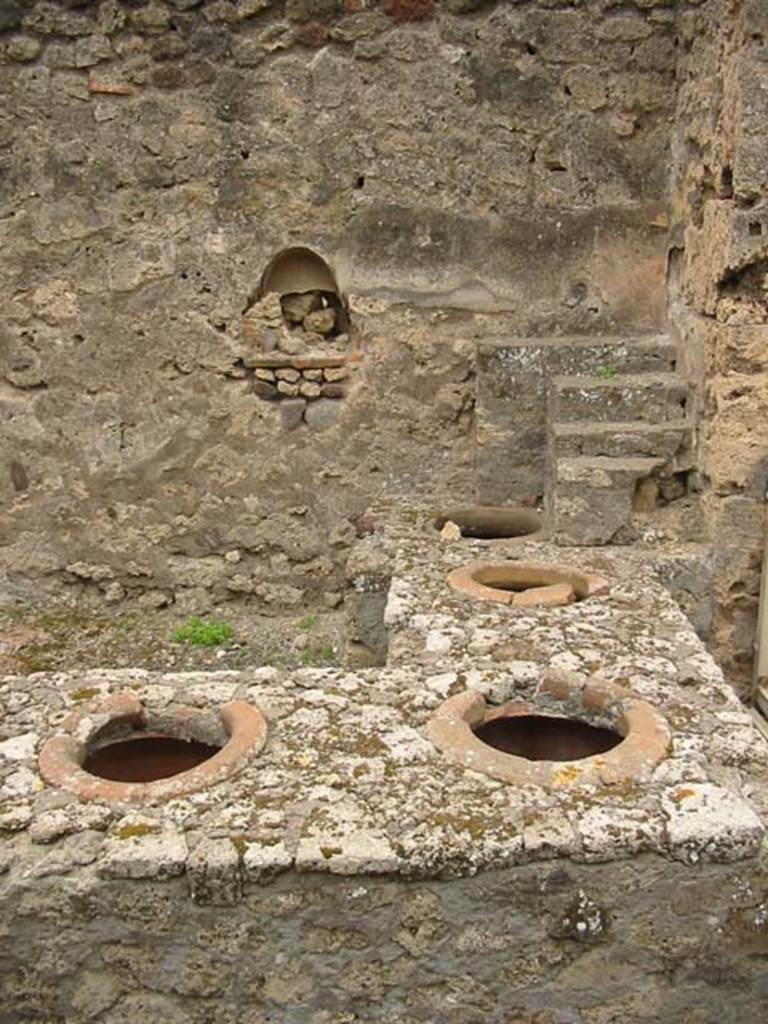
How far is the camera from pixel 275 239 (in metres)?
5.07

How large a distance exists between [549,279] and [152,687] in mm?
3028

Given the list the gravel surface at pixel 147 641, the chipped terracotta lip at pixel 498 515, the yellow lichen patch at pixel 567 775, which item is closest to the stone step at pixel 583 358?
the chipped terracotta lip at pixel 498 515

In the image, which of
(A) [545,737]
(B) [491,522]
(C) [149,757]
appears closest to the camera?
(C) [149,757]

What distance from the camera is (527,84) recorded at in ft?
15.9

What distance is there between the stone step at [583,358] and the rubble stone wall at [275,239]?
0.29m

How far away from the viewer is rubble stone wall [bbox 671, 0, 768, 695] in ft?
13.0

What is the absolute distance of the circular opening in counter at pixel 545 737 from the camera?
2.91 metres

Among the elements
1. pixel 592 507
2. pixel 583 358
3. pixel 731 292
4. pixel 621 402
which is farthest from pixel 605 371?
pixel 592 507

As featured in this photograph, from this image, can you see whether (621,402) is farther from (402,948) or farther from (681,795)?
(402,948)

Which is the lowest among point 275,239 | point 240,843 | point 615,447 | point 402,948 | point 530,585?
point 402,948

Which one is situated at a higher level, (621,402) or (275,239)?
(275,239)

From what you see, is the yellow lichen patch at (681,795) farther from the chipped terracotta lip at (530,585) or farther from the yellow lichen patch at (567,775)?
the chipped terracotta lip at (530,585)

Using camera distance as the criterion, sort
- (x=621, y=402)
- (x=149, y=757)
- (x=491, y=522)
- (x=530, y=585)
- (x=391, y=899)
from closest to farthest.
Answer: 1. (x=391, y=899)
2. (x=149, y=757)
3. (x=530, y=585)
4. (x=621, y=402)
5. (x=491, y=522)

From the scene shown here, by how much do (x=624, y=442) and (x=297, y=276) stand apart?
Result: 190cm
